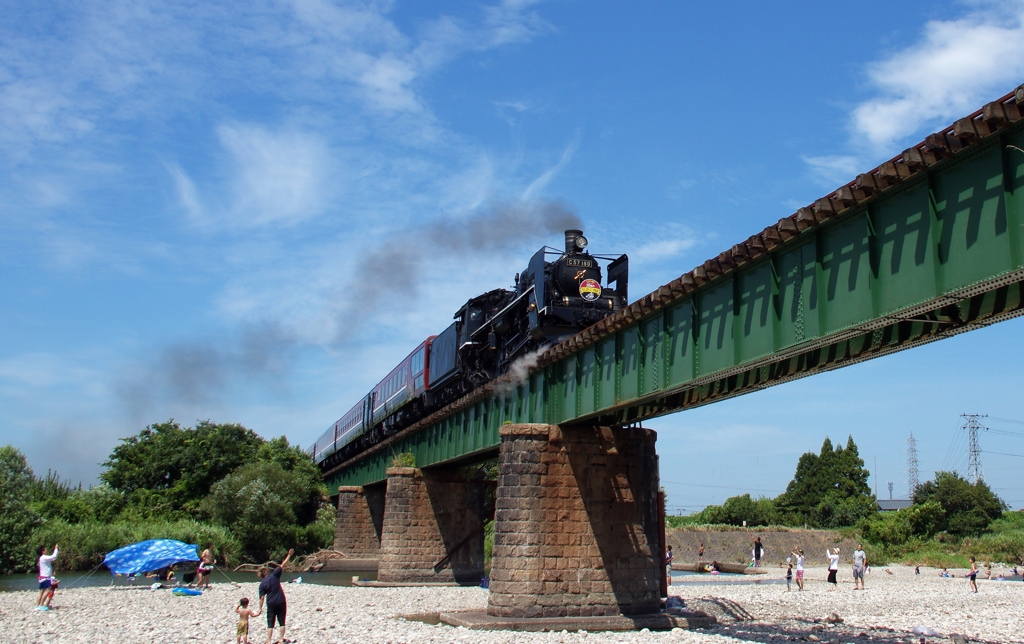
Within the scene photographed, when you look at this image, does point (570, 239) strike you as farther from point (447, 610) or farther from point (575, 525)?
point (447, 610)

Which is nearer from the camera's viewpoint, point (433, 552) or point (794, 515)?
point (433, 552)

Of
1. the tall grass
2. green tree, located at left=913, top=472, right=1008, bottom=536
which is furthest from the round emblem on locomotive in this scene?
green tree, located at left=913, top=472, right=1008, bottom=536

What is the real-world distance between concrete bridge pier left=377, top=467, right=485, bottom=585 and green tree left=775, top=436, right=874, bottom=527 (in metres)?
52.6

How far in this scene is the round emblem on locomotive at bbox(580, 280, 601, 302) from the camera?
22.4 meters

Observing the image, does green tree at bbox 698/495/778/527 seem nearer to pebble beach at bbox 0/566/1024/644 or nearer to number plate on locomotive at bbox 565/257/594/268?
pebble beach at bbox 0/566/1024/644

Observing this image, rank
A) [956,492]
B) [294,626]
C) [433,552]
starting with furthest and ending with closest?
1. [956,492]
2. [433,552]
3. [294,626]

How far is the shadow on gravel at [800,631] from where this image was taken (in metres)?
16.3

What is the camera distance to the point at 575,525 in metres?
18.3

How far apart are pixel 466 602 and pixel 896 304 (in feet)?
59.0

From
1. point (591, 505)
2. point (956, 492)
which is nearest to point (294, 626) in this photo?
point (591, 505)

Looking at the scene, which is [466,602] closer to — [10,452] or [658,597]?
Answer: [658,597]

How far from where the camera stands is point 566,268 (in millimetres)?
22812

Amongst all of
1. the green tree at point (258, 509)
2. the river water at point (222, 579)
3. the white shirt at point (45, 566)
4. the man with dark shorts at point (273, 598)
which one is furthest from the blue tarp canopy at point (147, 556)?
the green tree at point (258, 509)

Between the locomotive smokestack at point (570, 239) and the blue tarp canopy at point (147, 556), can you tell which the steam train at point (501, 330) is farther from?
the blue tarp canopy at point (147, 556)
